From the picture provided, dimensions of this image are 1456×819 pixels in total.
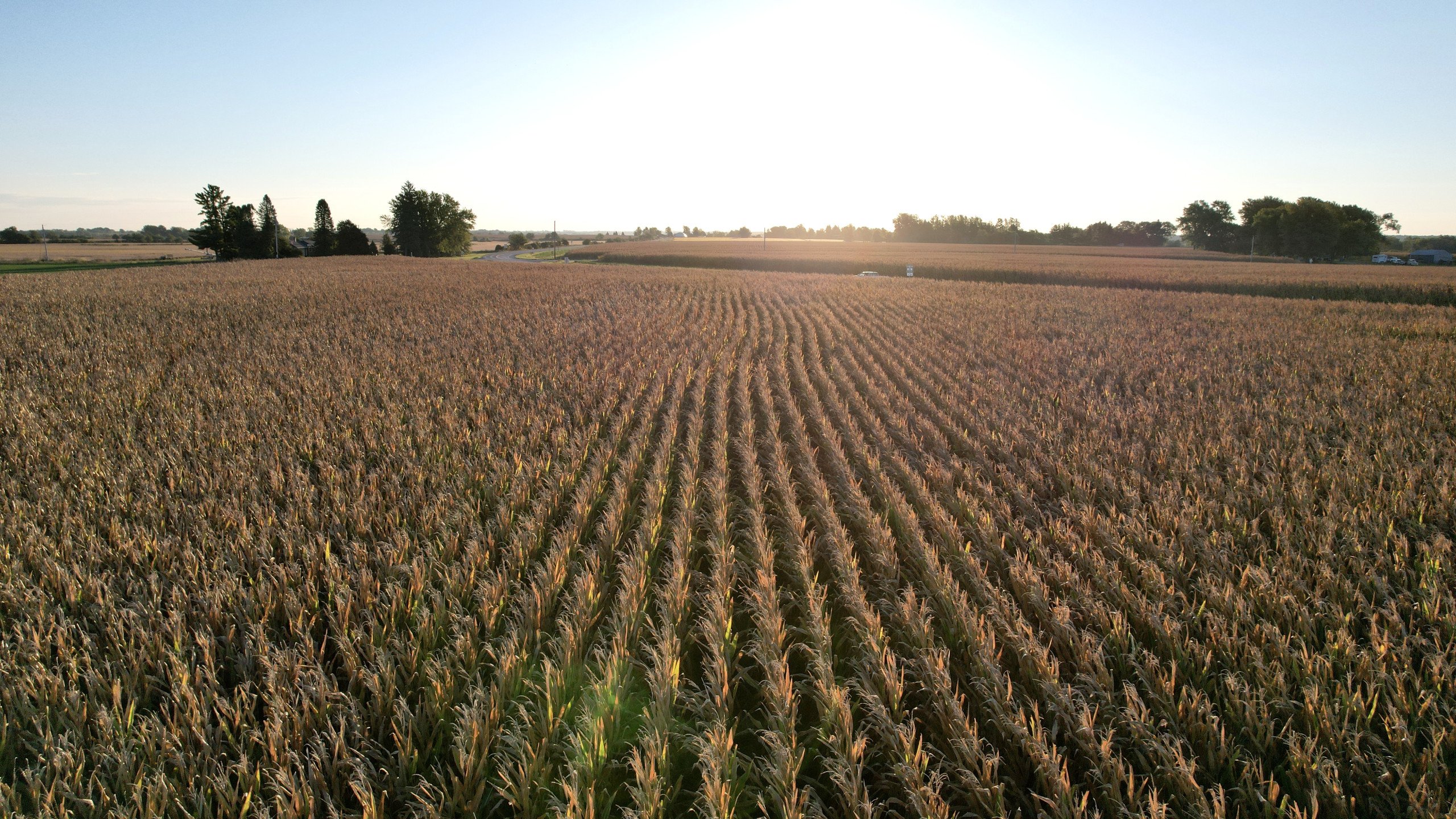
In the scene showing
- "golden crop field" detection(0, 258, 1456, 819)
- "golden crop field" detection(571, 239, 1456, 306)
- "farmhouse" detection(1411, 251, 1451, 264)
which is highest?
"farmhouse" detection(1411, 251, 1451, 264)

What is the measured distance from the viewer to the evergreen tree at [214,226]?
2554 inches

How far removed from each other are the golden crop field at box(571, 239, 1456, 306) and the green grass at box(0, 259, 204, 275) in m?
39.8

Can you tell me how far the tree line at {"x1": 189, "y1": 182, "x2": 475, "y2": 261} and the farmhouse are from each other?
115m

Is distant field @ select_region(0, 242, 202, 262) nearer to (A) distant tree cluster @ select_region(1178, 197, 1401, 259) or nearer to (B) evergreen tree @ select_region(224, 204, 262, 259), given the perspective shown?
(B) evergreen tree @ select_region(224, 204, 262, 259)

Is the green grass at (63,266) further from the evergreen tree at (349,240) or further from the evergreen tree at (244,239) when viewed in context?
the evergreen tree at (349,240)

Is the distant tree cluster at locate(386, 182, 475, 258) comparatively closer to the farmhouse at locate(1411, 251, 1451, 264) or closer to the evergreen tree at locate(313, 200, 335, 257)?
the evergreen tree at locate(313, 200, 335, 257)

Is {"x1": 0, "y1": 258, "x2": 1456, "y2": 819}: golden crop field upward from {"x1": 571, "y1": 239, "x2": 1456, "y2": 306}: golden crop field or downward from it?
downward

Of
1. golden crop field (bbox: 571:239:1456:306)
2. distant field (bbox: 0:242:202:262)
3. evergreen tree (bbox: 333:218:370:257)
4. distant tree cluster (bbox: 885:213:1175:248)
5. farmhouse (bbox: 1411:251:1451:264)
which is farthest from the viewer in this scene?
distant tree cluster (bbox: 885:213:1175:248)

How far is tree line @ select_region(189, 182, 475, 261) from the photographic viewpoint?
216 ft

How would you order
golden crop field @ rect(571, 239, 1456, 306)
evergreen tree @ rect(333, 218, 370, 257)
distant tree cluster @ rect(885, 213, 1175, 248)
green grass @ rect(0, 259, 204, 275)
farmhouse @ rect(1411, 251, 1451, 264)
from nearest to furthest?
1. golden crop field @ rect(571, 239, 1456, 306)
2. green grass @ rect(0, 259, 204, 275)
3. evergreen tree @ rect(333, 218, 370, 257)
4. farmhouse @ rect(1411, 251, 1451, 264)
5. distant tree cluster @ rect(885, 213, 1175, 248)

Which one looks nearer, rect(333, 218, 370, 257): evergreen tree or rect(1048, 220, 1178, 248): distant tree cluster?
rect(333, 218, 370, 257): evergreen tree

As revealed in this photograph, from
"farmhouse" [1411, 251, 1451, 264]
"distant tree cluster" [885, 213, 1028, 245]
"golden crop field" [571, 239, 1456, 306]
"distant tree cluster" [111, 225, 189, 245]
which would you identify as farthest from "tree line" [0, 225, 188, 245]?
"farmhouse" [1411, 251, 1451, 264]

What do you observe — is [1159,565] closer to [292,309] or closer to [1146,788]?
[1146,788]

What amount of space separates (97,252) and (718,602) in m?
94.9
